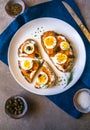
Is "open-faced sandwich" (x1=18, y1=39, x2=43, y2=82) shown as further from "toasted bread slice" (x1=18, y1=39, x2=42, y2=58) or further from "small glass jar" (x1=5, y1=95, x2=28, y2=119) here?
"small glass jar" (x1=5, y1=95, x2=28, y2=119)

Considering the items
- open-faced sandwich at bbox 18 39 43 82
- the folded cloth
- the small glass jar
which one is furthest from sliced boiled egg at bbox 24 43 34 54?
the small glass jar

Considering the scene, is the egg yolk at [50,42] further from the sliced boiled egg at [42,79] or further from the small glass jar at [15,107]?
the small glass jar at [15,107]

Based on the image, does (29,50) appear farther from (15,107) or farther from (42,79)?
(15,107)

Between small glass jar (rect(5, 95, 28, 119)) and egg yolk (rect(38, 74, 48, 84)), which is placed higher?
egg yolk (rect(38, 74, 48, 84))

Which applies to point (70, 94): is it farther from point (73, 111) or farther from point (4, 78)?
point (4, 78)

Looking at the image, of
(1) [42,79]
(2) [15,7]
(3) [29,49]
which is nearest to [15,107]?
(1) [42,79]

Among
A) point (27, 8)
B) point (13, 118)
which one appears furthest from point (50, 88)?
point (27, 8)
